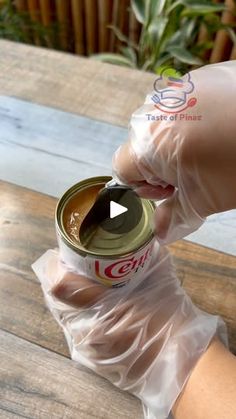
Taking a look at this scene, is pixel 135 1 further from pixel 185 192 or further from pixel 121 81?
pixel 185 192

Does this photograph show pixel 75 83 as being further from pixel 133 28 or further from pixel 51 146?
pixel 133 28

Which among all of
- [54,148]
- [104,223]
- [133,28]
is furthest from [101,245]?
[133,28]

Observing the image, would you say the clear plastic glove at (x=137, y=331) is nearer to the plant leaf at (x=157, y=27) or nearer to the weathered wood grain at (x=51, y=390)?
the weathered wood grain at (x=51, y=390)

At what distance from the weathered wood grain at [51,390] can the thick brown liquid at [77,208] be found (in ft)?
0.69

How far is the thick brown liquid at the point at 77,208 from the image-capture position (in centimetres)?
54

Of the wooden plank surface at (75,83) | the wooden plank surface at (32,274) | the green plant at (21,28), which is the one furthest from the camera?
the green plant at (21,28)

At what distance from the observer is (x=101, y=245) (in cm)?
53

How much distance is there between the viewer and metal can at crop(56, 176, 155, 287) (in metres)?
0.49

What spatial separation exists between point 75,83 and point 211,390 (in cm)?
73

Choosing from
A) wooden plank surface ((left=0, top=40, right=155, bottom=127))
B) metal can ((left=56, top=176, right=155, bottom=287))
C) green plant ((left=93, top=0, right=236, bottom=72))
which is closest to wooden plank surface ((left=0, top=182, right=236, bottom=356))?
metal can ((left=56, top=176, right=155, bottom=287))

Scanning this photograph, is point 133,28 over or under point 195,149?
under

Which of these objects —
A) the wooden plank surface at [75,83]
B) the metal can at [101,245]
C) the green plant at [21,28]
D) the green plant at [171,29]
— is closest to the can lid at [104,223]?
the metal can at [101,245]

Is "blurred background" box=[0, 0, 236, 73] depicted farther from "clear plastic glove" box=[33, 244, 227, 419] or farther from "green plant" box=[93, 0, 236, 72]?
"clear plastic glove" box=[33, 244, 227, 419]

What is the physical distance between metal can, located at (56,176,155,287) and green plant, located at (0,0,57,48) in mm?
1236
